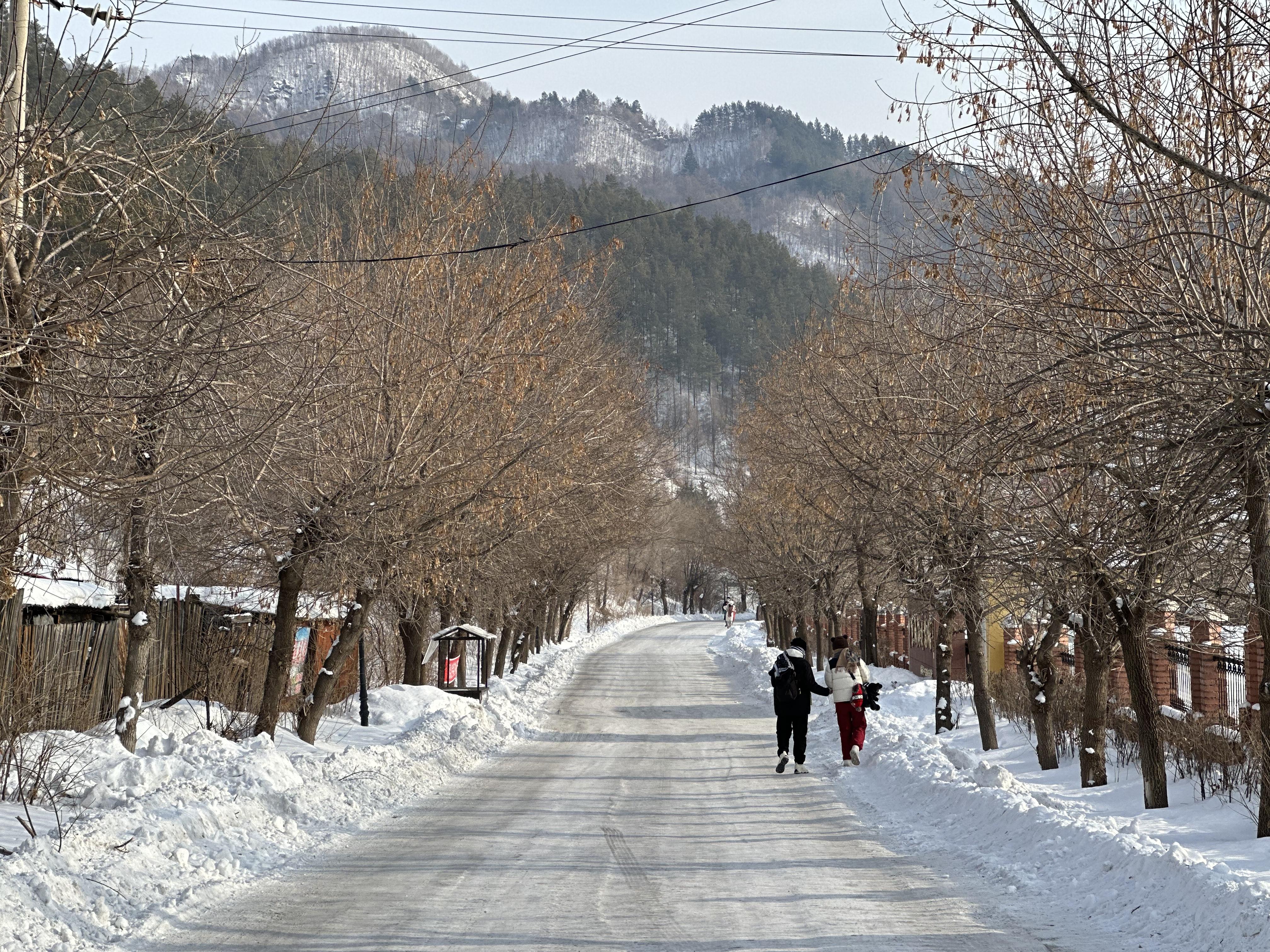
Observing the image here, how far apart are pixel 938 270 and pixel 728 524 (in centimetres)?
4472

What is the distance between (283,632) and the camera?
48.8 ft

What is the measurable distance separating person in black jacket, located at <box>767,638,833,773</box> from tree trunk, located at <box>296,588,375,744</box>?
19.4 ft

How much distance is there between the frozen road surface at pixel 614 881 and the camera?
21.5 feet

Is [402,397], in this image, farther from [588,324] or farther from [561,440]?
[588,324]

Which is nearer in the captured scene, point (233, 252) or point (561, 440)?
point (233, 252)

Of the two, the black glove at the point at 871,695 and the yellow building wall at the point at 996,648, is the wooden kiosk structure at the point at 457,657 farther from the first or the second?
the yellow building wall at the point at 996,648

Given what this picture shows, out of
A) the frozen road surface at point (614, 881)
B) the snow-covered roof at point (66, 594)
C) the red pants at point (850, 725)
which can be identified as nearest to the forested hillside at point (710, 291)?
the snow-covered roof at point (66, 594)

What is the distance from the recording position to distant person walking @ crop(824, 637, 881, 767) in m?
15.1

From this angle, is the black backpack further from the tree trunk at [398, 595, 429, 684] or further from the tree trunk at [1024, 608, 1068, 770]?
the tree trunk at [398, 595, 429, 684]

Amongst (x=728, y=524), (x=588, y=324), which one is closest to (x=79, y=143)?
(x=588, y=324)

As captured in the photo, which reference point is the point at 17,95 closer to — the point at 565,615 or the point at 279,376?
the point at 279,376

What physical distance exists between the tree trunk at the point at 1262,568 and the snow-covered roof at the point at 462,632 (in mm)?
15671

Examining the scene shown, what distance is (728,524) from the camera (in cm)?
5362

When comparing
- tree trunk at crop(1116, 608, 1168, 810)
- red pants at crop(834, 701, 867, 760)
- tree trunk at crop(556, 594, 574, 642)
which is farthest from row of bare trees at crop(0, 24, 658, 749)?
tree trunk at crop(556, 594, 574, 642)
